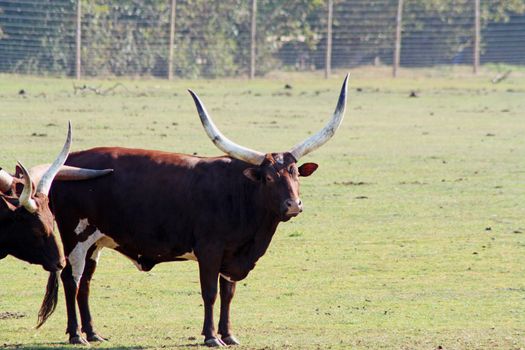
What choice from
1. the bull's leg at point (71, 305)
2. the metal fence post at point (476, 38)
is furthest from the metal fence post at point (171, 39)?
the bull's leg at point (71, 305)

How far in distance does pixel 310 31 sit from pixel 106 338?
28.0 m

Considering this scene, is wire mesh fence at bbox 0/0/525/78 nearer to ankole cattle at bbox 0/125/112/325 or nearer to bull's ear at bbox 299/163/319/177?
bull's ear at bbox 299/163/319/177

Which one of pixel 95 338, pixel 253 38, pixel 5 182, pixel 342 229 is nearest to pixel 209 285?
pixel 95 338

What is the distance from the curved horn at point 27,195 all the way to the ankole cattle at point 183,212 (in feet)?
2.68

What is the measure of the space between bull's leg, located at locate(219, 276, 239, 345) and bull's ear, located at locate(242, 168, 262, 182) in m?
0.90

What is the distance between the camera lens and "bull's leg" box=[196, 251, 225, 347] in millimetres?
10469

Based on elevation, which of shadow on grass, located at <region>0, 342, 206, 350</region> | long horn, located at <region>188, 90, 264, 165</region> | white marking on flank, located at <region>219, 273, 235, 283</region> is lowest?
shadow on grass, located at <region>0, 342, 206, 350</region>

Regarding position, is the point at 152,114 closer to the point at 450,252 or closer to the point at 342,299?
the point at 450,252

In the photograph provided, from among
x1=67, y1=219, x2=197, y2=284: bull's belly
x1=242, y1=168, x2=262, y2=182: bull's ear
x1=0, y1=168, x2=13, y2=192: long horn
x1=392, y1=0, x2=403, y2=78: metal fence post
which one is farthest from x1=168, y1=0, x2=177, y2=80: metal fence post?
x1=242, y1=168, x2=262, y2=182: bull's ear

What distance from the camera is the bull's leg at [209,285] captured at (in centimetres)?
1047

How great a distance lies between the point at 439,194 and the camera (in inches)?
749

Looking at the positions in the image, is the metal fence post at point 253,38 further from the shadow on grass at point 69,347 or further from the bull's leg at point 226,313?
the shadow on grass at point 69,347

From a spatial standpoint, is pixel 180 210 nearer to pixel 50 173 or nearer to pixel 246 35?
pixel 50 173

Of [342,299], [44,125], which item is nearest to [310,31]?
[44,125]
